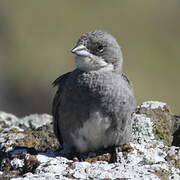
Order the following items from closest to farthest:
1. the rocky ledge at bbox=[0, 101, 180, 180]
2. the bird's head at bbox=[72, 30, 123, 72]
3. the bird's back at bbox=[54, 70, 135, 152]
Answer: the rocky ledge at bbox=[0, 101, 180, 180] → the bird's back at bbox=[54, 70, 135, 152] → the bird's head at bbox=[72, 30, 123, 72]

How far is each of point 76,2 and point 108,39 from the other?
777 inches

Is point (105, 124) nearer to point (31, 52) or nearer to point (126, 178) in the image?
point (126, 178)

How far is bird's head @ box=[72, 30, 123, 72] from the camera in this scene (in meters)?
9.82

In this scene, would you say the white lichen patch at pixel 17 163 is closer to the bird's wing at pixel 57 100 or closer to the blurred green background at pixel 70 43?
the bird's wing at pixel 57 100

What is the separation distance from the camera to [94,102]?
965 centimetres

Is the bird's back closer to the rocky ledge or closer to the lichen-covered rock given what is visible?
the rocky ledge

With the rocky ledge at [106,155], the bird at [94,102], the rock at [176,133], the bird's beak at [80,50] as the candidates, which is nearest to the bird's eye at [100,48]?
the bird at [94,102]

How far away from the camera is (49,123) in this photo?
38.8ft

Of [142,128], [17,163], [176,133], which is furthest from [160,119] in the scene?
[17,163]

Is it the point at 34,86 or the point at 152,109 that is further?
the point at 34,86

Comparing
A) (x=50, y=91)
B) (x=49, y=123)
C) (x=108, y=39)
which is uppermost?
(x=108, y=39)

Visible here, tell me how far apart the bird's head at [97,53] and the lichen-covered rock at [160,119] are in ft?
3.63

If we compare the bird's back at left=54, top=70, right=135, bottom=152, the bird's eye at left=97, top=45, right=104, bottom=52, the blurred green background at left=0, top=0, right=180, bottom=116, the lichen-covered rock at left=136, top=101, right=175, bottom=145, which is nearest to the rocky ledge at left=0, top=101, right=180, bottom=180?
the lichen-covered rock at left=136, top=101, right=175, bottom=145

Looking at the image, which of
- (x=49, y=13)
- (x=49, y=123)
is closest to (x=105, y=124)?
(x=49, y=123)
